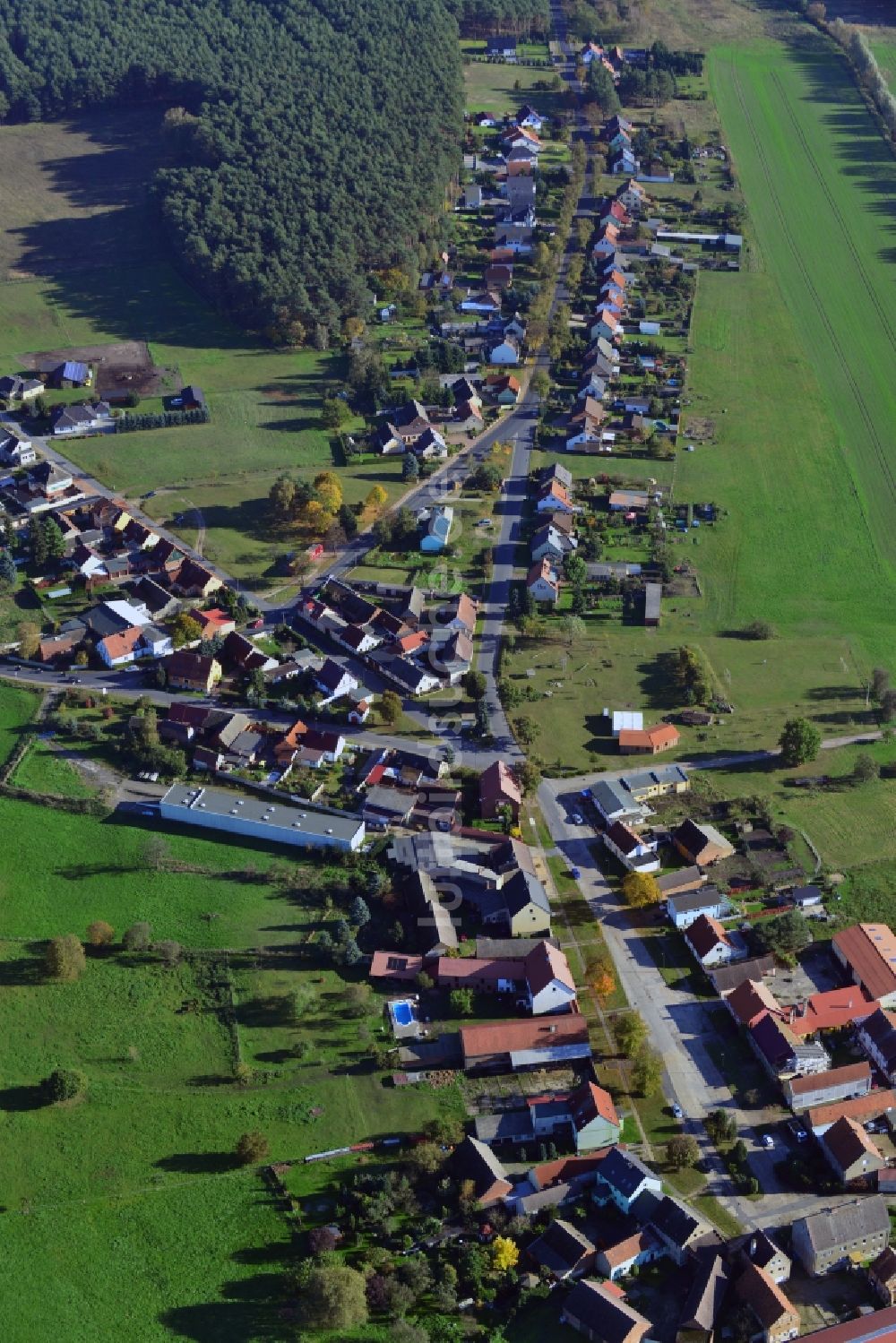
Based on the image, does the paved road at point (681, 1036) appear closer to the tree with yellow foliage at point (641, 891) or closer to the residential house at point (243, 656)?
the tree with yellow foliage at point (641, 891)

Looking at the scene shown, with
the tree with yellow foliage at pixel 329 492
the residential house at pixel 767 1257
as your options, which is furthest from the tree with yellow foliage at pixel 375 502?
the residential house at pixel 767 1257

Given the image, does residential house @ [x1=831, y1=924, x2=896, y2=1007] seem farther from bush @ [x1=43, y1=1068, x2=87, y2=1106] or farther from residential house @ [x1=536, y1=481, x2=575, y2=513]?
residential house @ [x1=536, y1=481, x2=575, y2=513]

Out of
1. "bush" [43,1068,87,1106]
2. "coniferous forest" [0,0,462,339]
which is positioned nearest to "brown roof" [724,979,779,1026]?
"bush" [43,1068,87,1106]

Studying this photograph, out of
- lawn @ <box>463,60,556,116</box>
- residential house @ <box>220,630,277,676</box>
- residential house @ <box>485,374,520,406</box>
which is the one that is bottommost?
residential house @ <box>220,630,277,676</box>

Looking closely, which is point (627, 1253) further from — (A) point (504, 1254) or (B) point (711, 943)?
(B) point (711, 943)


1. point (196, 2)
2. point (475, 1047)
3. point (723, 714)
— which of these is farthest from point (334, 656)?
point (196, 2)

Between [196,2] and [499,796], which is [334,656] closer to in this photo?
[499,796]
